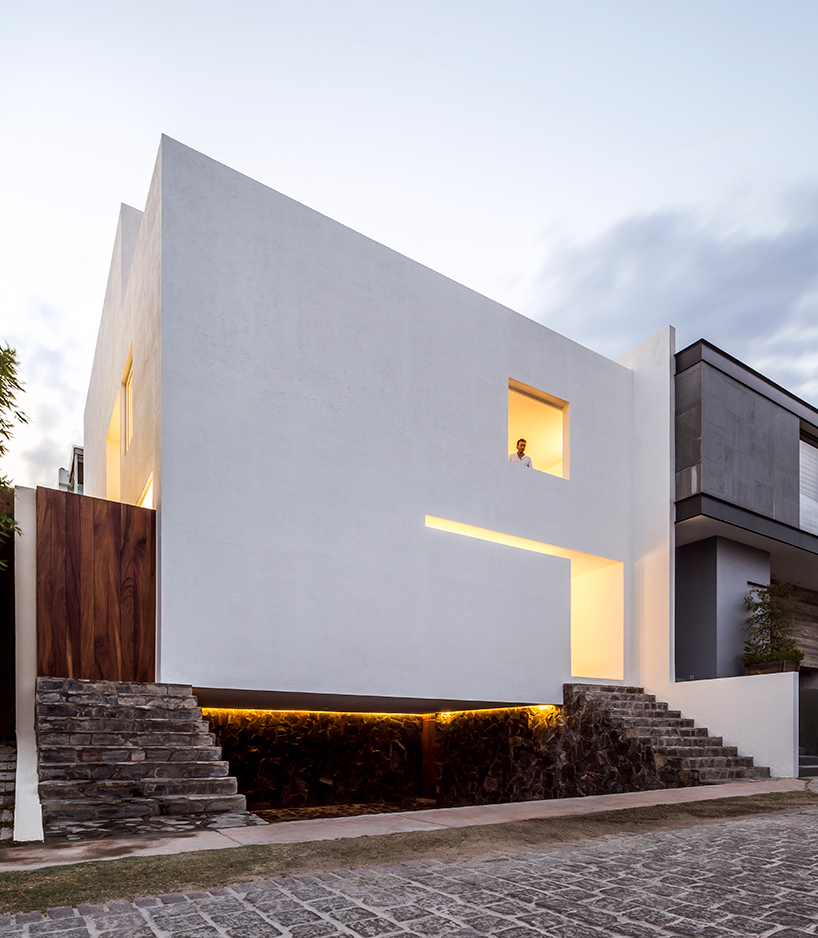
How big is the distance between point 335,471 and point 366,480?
0.46 metres

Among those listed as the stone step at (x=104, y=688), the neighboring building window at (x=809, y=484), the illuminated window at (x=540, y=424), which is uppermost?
the illuminated window at (x=540, y=424)

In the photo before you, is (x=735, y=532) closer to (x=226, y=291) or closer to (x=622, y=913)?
(x=226, y=291)

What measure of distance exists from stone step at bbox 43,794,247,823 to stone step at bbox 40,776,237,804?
0.05 metres

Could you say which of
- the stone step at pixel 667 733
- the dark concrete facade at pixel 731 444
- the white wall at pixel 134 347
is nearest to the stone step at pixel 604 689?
the stone step at pixel 667 733

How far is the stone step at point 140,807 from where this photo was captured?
14.9ft

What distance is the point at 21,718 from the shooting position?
6398 mm

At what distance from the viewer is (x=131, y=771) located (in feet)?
17.2

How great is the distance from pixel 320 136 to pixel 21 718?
41.8 ft

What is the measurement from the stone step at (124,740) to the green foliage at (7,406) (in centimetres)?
210

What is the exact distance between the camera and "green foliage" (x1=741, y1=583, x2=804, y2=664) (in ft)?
38.8

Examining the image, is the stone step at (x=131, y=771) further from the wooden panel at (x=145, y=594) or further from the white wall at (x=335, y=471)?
the wooden panel at (x=145, y=594)

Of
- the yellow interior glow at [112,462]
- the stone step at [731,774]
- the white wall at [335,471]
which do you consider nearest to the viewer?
the white wall at [335,471]

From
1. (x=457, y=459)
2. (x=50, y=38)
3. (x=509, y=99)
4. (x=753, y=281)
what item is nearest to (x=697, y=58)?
(x=509, y=99)

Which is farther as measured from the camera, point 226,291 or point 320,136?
point 320,136
